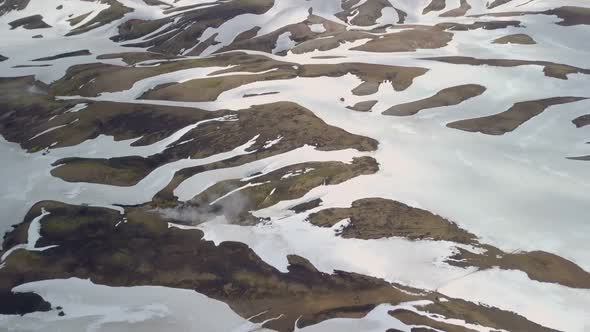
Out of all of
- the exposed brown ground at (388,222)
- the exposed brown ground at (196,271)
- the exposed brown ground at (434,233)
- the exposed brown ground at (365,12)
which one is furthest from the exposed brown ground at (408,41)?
the exposed brown ground at (196,271)

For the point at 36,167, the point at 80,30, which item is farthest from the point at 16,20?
the point at 36,167

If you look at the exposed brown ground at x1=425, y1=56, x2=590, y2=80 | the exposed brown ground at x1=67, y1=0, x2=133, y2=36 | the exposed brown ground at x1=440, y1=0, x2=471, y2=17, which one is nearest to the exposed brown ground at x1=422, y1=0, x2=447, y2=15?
the exposed brown ground at x1=440, y1=0, x2=471, y2=17

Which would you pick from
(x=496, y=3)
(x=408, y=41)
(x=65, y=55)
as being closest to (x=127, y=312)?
(x=408, y=41)

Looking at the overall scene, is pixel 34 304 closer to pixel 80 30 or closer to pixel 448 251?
pixel 448 251

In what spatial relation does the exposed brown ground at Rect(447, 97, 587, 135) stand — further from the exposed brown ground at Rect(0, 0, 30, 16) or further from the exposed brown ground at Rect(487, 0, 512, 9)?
the exposed brown ground at Rect(0, 0, 30, 16)

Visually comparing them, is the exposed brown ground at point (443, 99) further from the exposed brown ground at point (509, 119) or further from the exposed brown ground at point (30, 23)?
the exposed brown ground at point (30, 23)

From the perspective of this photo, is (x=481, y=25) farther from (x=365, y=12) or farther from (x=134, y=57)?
(x=134, y=57)
